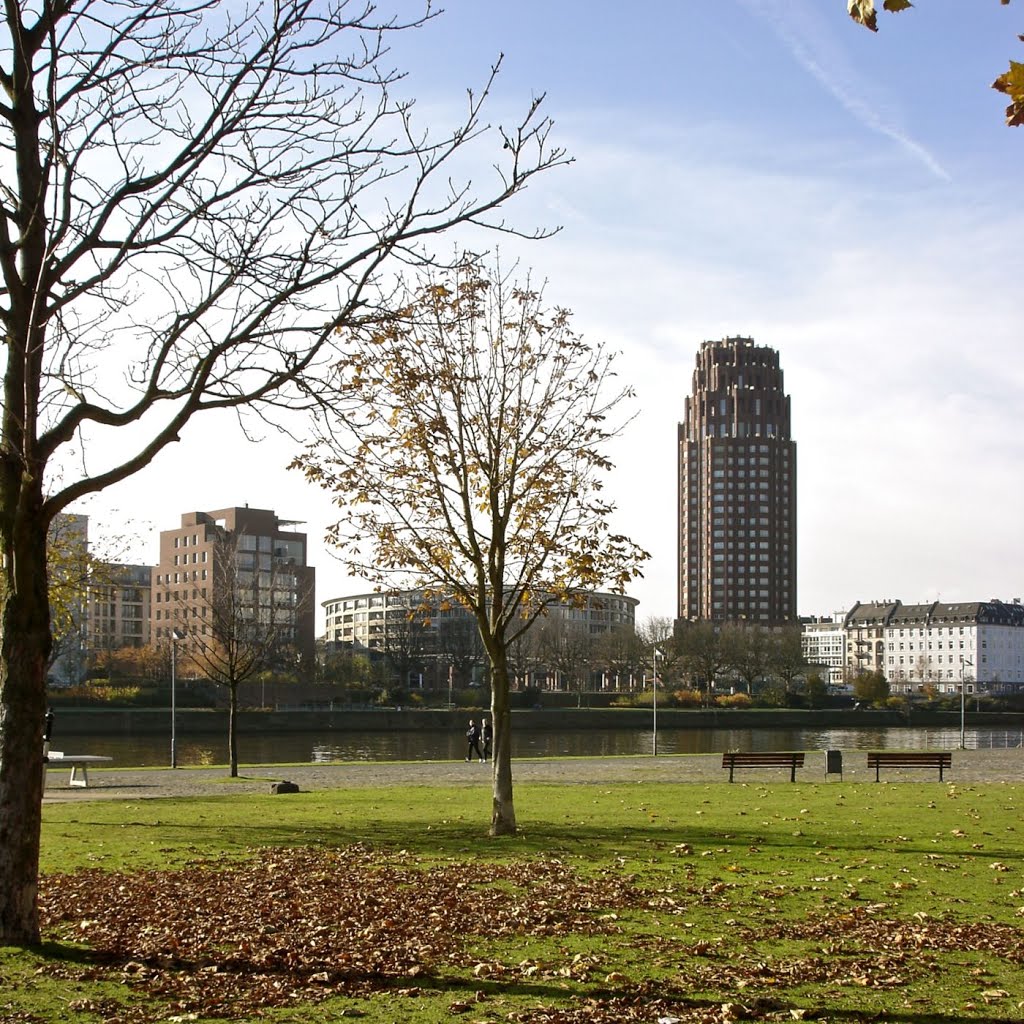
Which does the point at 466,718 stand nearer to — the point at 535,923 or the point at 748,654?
the point at 748,654

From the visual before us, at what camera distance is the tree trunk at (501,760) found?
20078 mm

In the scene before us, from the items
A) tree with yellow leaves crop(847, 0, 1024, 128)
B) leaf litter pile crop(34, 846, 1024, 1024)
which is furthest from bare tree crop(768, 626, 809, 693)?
tree with yellow leaves crop(847, 0, 1024, 128)

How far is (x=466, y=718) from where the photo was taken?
105875 millimetres

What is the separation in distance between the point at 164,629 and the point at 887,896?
143197 millimetres

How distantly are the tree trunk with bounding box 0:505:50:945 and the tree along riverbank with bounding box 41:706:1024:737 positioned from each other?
81488 mm

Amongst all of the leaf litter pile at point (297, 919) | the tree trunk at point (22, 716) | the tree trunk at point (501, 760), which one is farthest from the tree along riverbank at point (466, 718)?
the tree trunk at point (22, 716)

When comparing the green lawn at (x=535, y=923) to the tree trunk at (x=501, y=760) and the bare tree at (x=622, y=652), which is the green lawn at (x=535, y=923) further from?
the bare tree at (x=622, y=652)

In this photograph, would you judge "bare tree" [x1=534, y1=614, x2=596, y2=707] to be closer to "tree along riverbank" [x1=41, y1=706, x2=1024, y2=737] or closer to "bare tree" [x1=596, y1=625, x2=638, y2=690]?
"bare tree" [x1=596, y1=625, x2=638, y2=690]

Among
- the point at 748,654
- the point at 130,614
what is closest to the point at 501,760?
the point at 748,654

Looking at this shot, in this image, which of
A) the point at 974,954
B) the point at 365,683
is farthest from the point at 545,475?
the point at 365,683

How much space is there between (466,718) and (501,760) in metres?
86.8

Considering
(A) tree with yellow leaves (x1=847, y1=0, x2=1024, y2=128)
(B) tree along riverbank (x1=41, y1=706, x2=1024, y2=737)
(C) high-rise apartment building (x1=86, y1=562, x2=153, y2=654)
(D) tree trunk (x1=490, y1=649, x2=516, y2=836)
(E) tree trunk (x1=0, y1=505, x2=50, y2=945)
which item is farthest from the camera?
(C) high-rise apartment building (x1=86, y1=562, x2=153, y2=654)

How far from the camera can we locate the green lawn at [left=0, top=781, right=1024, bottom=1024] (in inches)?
361

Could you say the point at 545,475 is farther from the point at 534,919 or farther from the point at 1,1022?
the point at 1,1022
